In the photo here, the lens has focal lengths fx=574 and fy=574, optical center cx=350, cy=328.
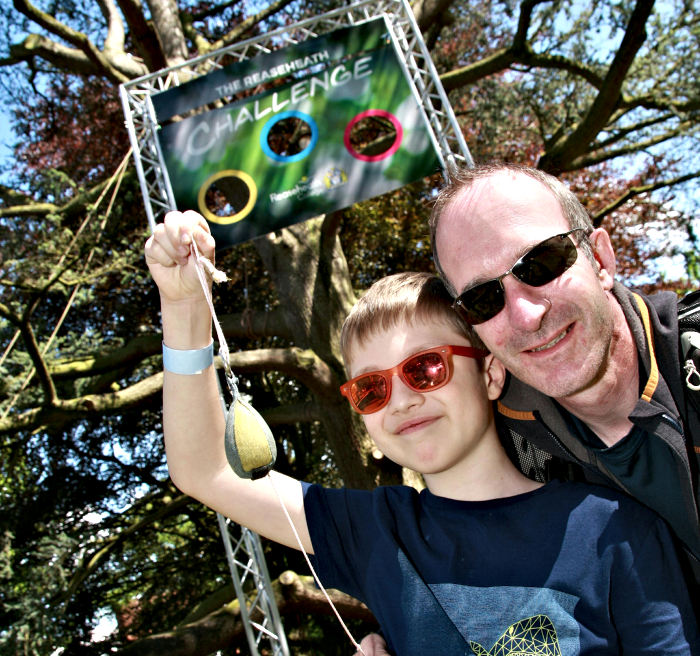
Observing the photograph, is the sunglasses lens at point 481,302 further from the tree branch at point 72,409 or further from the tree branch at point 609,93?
the tree branch at point 72,409

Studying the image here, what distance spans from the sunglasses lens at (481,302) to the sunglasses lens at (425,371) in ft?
0.45

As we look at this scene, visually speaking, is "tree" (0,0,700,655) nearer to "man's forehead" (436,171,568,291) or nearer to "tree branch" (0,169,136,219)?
"tree branch" (0,169,136,219)

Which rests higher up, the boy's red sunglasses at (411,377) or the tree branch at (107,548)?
the tree branch at (107,548)

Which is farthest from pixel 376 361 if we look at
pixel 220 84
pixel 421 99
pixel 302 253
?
pixel 302 253

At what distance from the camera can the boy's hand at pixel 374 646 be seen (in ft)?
4.67

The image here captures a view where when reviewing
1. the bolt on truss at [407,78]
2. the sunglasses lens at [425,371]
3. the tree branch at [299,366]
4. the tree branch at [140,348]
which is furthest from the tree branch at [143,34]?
the sunglasses lens at [425,371]

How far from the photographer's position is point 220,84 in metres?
4.94

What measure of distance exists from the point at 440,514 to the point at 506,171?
97cm

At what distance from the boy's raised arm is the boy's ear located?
0.63m

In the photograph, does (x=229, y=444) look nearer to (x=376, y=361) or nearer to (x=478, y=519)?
(x=376, y=361)

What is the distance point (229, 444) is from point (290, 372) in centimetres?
404

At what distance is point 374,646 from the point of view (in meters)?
1.45

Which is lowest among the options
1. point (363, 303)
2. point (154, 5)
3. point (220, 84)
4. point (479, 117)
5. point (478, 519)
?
point (478, 519)

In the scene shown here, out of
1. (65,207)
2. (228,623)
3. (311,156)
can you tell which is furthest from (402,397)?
(65,207)
